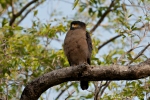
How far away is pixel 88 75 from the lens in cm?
359

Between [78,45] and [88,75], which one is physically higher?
[78,45]

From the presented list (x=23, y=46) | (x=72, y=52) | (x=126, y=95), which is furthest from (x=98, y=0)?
(x=126, y=95)

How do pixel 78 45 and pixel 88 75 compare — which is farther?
pixel 78 45

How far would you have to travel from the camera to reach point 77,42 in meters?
5.54

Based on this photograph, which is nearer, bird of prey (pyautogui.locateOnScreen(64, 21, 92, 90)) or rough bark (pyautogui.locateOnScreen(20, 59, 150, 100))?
rough bark (pyautogui.locateOnScreen(20, 59, 150, 100))

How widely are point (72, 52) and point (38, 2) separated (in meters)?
4.64

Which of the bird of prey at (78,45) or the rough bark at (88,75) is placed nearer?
the rough bark at (88,75)

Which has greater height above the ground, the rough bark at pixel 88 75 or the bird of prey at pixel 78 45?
the bird of prey at pixel 78 45

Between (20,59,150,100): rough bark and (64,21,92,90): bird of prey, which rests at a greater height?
(64,21,92,90): bird of prey

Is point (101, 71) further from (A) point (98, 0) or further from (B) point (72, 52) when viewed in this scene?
(A) point (98, 0)

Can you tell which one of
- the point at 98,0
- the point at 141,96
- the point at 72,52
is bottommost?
the point at 141,96

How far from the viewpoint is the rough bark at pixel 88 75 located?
11.4ft

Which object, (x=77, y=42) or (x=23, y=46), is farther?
(x=23, y=46)

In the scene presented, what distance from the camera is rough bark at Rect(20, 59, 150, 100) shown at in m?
3.49
